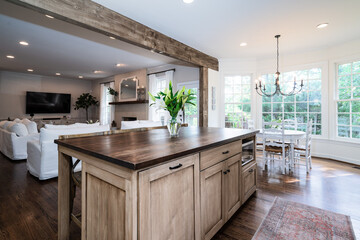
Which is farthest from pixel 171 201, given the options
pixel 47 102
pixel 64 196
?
pixel 47 102

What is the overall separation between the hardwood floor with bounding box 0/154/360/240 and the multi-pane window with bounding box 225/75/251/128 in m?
2.08

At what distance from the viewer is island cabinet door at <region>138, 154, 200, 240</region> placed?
94 cm

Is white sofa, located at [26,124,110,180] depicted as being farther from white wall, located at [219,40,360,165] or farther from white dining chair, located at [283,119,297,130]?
white wall, located at [219,40,360,165]

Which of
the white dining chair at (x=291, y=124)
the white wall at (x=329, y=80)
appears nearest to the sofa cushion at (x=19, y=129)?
the white dining chair at (x=291, y=124)

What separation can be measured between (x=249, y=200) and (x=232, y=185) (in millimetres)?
713

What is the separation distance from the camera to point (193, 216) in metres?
1.28

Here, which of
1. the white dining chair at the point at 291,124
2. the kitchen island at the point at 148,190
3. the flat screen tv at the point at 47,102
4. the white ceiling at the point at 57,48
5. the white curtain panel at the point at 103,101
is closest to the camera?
the kitchen island at the point at 148,190

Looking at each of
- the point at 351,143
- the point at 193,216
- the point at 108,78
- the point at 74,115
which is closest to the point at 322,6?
the point at 351,143

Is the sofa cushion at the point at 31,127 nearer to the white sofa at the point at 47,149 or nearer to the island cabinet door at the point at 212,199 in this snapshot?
the white sofa at the point at 47,149

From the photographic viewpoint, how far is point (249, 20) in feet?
10.0

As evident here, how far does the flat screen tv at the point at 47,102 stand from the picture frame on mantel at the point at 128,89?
2994 mm

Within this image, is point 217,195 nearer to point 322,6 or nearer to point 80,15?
point 80,15

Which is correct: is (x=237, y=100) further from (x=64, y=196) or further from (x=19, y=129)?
(x=19, y=129)

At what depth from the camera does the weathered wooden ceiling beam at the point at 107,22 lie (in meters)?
2.06
